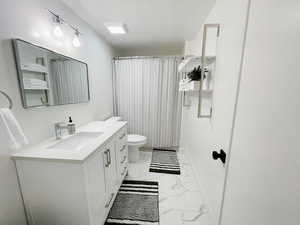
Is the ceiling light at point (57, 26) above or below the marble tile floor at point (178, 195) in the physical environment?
above

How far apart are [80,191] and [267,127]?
1.21m

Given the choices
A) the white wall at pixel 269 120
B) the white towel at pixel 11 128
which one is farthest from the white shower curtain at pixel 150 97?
the white towel at pixel 11 128

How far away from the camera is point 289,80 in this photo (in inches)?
20.0

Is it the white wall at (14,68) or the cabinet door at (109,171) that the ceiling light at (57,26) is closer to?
the white wall at (14,68)

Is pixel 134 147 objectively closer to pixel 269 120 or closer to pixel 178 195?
pixel 178 195

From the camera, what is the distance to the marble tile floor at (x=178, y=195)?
1.40 metres

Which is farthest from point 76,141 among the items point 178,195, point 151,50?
point 151,50

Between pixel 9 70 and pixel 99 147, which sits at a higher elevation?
pixel 9 70

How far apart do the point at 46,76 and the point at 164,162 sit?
2142mm

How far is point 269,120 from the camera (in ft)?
1.98

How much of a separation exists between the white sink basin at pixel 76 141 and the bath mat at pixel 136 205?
0.81 m

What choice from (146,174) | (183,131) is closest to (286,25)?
(146,174)

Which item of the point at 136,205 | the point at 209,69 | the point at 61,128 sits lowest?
the point at 136,205

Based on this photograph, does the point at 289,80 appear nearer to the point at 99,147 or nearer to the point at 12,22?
the point at 99,147
